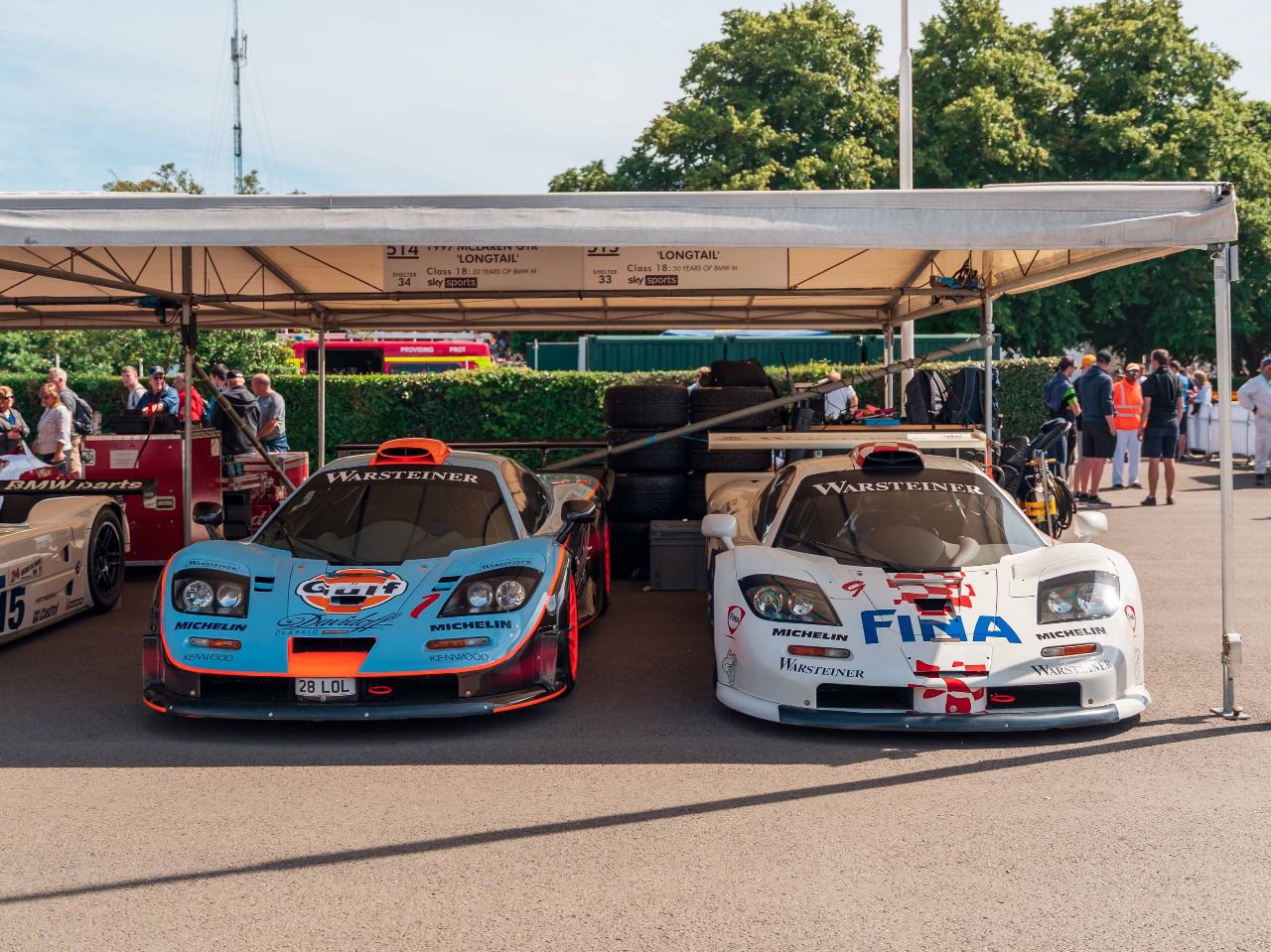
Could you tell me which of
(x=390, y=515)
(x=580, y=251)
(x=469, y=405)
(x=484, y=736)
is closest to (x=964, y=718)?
(x=484, y=736)

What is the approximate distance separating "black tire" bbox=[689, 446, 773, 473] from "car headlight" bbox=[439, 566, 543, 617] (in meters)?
4.98

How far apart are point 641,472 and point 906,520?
14.2ft

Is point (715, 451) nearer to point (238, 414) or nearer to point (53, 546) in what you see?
point (53, 546)

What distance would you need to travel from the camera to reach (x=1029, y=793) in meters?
5.18

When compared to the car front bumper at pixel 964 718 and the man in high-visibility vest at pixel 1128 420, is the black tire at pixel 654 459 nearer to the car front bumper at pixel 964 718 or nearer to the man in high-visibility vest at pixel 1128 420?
the car front bumper at pixel 964 718

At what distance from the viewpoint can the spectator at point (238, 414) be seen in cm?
1362

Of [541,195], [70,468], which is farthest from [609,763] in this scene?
[70,468]

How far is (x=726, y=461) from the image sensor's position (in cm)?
1133

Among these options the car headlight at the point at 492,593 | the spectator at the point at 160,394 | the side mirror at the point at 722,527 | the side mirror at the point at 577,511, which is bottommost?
the car headlight at the point at 492,593

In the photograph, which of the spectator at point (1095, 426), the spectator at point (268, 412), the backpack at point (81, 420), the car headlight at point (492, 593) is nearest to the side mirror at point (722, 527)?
the car headlight at point (492, 593)

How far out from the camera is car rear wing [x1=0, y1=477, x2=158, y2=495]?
9.59 metres

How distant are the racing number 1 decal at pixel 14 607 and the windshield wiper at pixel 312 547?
2002 mm

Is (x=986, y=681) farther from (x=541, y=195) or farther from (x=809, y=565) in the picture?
(x=541, y=195)

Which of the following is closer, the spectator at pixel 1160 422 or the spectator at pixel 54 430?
the spectator at pixel 54 430
